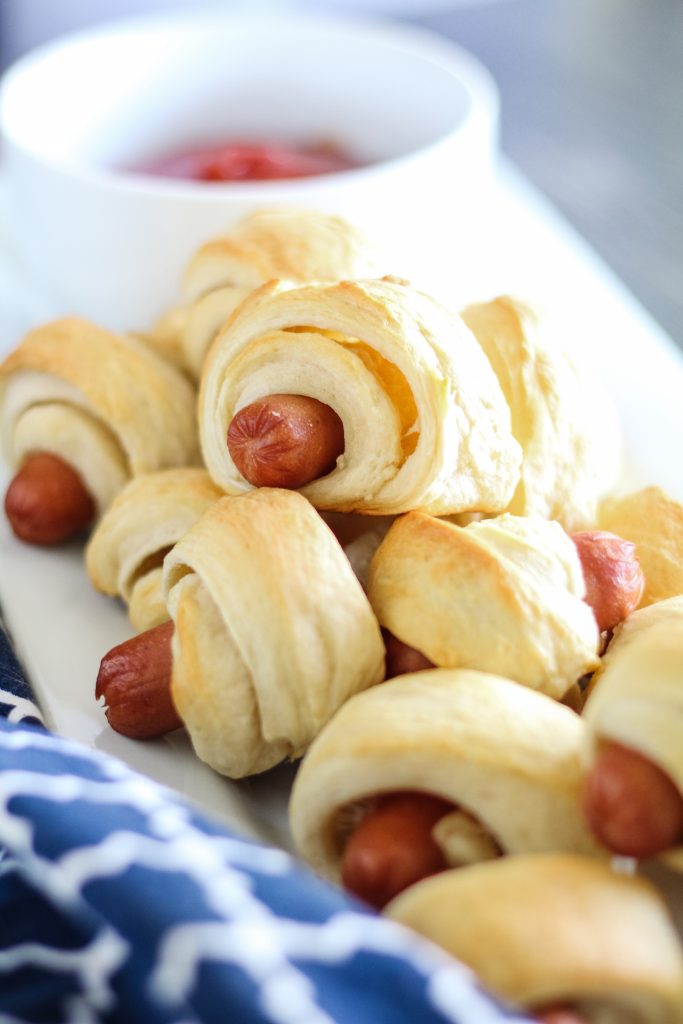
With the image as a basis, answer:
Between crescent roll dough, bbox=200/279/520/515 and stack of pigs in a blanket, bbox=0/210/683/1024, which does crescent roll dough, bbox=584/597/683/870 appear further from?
crescent roll dough, bbox=200/279/520/515

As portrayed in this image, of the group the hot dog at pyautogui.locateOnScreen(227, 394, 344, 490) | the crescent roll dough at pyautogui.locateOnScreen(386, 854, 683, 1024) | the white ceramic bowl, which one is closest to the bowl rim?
the white ceramic bowl

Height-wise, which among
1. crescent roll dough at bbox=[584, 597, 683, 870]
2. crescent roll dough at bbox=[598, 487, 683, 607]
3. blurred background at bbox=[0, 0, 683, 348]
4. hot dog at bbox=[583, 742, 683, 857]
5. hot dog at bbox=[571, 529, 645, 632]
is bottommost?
blurred background at bbox=[0, 0, 683, 348]

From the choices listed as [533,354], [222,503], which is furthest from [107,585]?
[533,354]

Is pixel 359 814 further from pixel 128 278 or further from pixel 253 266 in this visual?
pixel 128 278

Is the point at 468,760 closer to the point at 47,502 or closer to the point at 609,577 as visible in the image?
the point at 609,577

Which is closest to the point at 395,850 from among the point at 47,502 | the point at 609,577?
the point at 609,577
